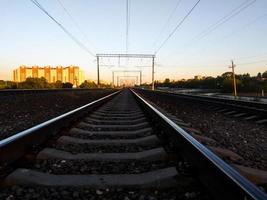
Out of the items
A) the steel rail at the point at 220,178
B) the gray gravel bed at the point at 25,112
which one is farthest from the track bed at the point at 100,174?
the gray gravel bed at the point at 25,112

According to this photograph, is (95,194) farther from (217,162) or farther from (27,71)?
(27,71)

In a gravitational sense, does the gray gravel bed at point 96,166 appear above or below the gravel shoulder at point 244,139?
above

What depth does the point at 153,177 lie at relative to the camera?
3.15 m

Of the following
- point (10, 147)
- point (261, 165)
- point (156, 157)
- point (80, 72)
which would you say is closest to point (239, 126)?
point (261, 165)

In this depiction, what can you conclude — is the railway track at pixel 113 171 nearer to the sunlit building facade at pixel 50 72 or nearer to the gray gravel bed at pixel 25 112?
the gray gravel bed at pixel 25 112

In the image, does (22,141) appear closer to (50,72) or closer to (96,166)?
(96,166)

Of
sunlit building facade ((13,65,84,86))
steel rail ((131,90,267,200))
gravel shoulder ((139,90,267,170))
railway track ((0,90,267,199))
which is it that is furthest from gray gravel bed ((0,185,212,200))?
sunlit building facade ((13,65,84,86))

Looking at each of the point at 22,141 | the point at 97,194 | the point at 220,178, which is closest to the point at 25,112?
the point at 22,141

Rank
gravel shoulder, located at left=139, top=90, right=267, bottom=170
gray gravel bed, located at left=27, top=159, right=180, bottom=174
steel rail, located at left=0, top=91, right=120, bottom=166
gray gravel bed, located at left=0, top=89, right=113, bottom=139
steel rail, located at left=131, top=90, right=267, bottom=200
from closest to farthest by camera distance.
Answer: steel rail, located at left=131, top=90, right=267, bottom=200
steel rail, located at left=0, top=91, right=120, bottom=166
gray gravel bed, located at left=27, top=159, right=180, bottom=174
gravel shoulder, located at left=139, top=90, right=267, bottom=170
gray gravel bed, located at left=0, top=89, right=113, bottom=139

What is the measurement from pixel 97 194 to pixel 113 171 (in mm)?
680

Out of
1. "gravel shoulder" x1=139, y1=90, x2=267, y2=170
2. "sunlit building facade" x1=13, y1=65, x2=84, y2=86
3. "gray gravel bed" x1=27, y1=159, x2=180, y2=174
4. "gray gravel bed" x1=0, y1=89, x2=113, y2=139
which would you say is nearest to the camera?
"gray gravel bed" x1=27, y1=159, x2=180, y2=174

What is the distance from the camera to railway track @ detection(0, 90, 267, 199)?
267 cm

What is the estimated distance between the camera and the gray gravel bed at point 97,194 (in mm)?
2707

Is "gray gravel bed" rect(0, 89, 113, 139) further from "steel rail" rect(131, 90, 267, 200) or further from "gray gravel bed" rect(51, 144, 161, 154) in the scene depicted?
"steel rail" rect(131, 90, 267, 200)
